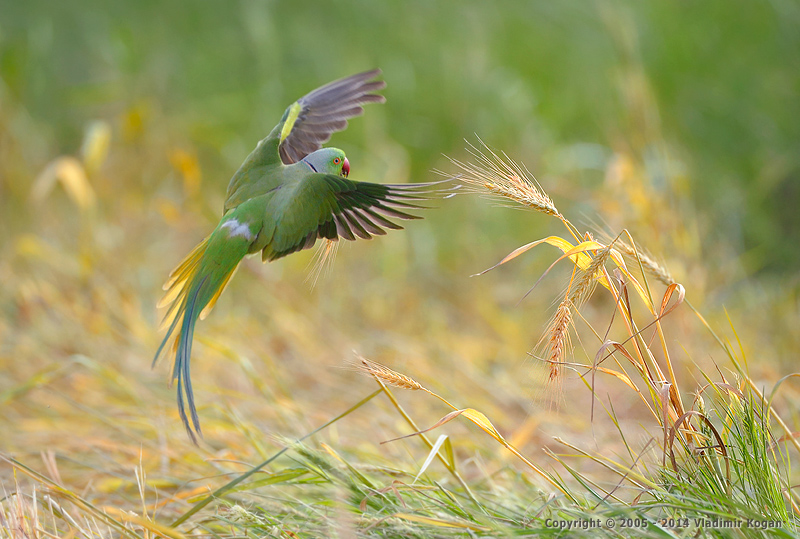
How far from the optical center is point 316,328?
336 centimetres

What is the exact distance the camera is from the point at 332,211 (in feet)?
4.98

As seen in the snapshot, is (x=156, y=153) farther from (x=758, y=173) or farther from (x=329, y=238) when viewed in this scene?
(x=758, y=173)

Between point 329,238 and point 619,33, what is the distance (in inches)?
64.3

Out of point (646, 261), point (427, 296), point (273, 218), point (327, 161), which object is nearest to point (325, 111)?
point (327, 161)

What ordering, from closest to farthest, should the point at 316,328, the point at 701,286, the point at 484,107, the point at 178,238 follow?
1. the point at 701,286
2. the point at 316,328
3. the point at 178,238
4. the point at 484,107

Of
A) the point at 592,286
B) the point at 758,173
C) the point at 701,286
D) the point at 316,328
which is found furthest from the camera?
the point at 758,173

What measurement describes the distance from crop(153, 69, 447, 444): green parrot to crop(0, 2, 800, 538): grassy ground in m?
0.22

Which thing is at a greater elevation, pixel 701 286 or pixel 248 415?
pixel 701 286

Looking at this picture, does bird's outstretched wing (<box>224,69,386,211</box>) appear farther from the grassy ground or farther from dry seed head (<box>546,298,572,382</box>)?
dry seed head (<box>546,298,572,382</box>)

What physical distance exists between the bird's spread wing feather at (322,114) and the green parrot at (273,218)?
0.16 meters

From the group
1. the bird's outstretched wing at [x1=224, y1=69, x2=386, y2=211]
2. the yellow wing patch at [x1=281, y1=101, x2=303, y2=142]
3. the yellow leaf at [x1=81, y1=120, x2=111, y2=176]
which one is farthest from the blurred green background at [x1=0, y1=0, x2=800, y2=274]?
the yellow wing patch at [x1=281, y1=101, x2=303, y2=142]

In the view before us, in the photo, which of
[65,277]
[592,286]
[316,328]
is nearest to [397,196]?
[592,286]

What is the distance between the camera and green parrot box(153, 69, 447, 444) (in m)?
1.44

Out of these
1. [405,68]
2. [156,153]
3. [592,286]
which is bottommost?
[592,286]
